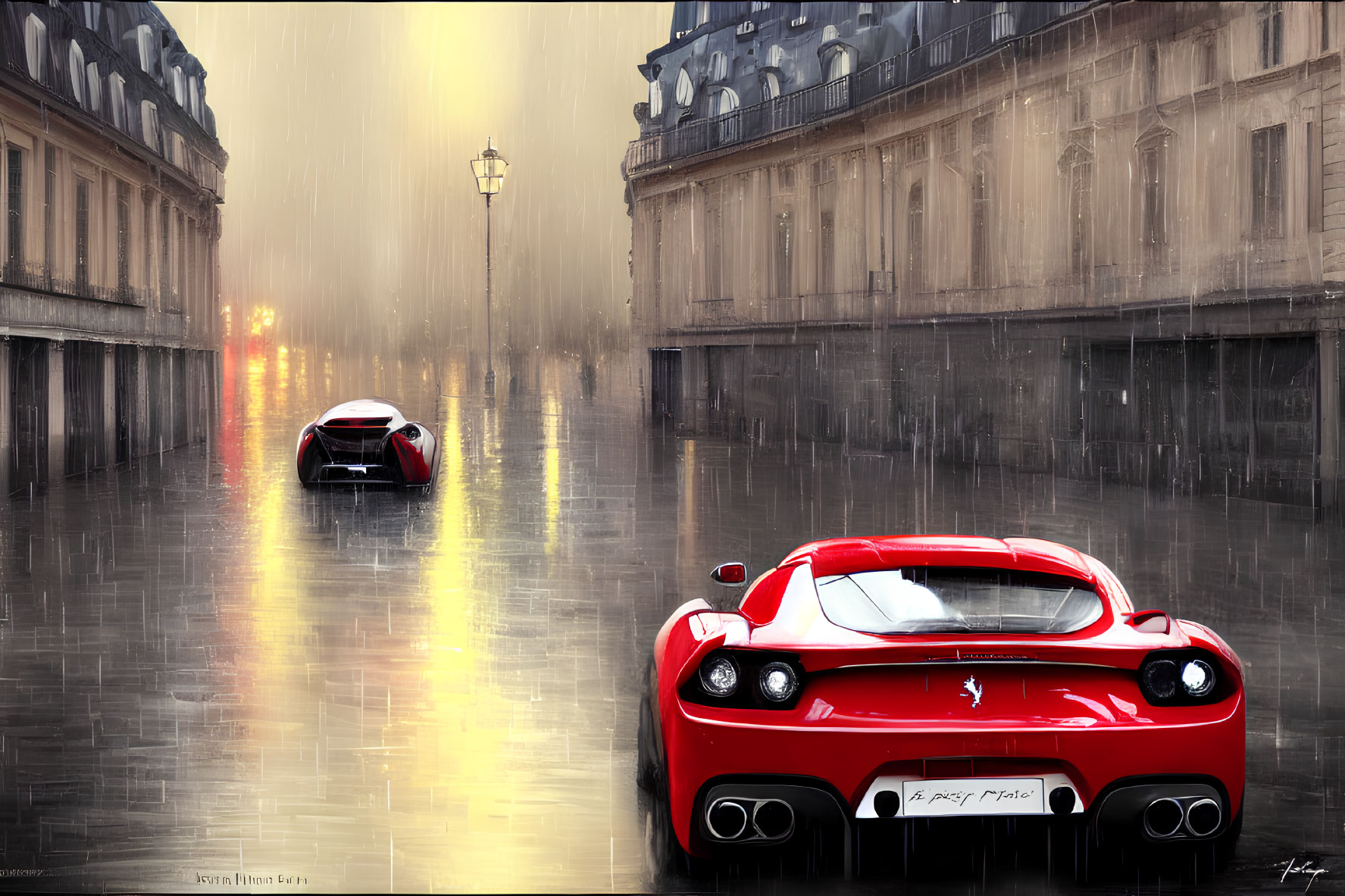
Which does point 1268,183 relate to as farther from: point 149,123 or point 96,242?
point 149,123

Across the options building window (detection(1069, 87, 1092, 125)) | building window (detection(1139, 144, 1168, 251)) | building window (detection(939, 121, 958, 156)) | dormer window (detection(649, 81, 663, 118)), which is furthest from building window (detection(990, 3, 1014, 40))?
dormer window (detection(649, 81, 663, 118))

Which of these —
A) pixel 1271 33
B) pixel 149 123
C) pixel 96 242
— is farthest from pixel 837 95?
pixel 96 242

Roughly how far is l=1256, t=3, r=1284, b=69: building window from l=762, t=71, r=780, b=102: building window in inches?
942

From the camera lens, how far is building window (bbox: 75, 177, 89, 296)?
27797mm

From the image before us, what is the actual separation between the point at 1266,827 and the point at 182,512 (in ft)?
47.0

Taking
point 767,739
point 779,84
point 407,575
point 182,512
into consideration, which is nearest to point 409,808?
point 767,739

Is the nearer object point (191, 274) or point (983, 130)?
point (983, 130)

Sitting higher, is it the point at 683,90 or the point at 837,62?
the point at 683,90

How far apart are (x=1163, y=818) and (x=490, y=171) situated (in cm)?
5596

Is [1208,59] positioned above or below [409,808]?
above

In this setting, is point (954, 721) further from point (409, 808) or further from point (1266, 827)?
point (409, 808)

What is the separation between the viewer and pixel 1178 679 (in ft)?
13.8

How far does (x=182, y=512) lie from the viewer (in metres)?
16.8
